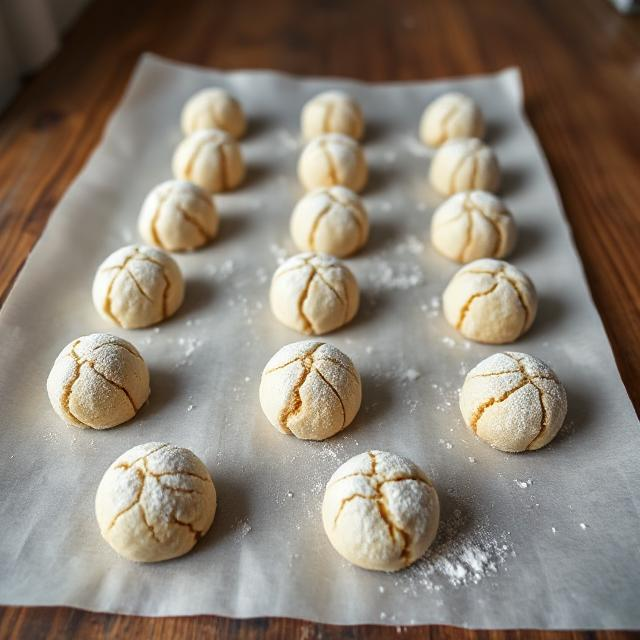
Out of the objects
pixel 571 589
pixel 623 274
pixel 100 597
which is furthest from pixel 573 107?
pixel 100 597

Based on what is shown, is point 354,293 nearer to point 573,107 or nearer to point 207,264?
point 207,264

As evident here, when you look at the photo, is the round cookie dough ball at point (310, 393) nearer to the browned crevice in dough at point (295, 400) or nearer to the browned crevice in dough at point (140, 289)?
the browned crevice in dough at point (295, 400)

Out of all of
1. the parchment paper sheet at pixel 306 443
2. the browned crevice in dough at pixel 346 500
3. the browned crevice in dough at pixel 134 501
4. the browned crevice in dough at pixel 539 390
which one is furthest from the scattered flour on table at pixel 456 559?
the browned crevice in dough at pixel 134 501

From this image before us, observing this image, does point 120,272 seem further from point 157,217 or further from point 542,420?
point 542,420

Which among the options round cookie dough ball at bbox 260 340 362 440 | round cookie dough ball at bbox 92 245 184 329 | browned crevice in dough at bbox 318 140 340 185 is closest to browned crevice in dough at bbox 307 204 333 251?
browned crevice in dough at bbox 318 140 340 185

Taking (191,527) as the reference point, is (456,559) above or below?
below

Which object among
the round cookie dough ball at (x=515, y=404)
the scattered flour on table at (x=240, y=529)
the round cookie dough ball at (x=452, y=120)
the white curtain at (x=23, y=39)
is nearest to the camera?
the scattered flour on table at (x=240, y=529)

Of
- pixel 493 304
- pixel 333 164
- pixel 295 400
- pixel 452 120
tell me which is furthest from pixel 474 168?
pixel 295 400
